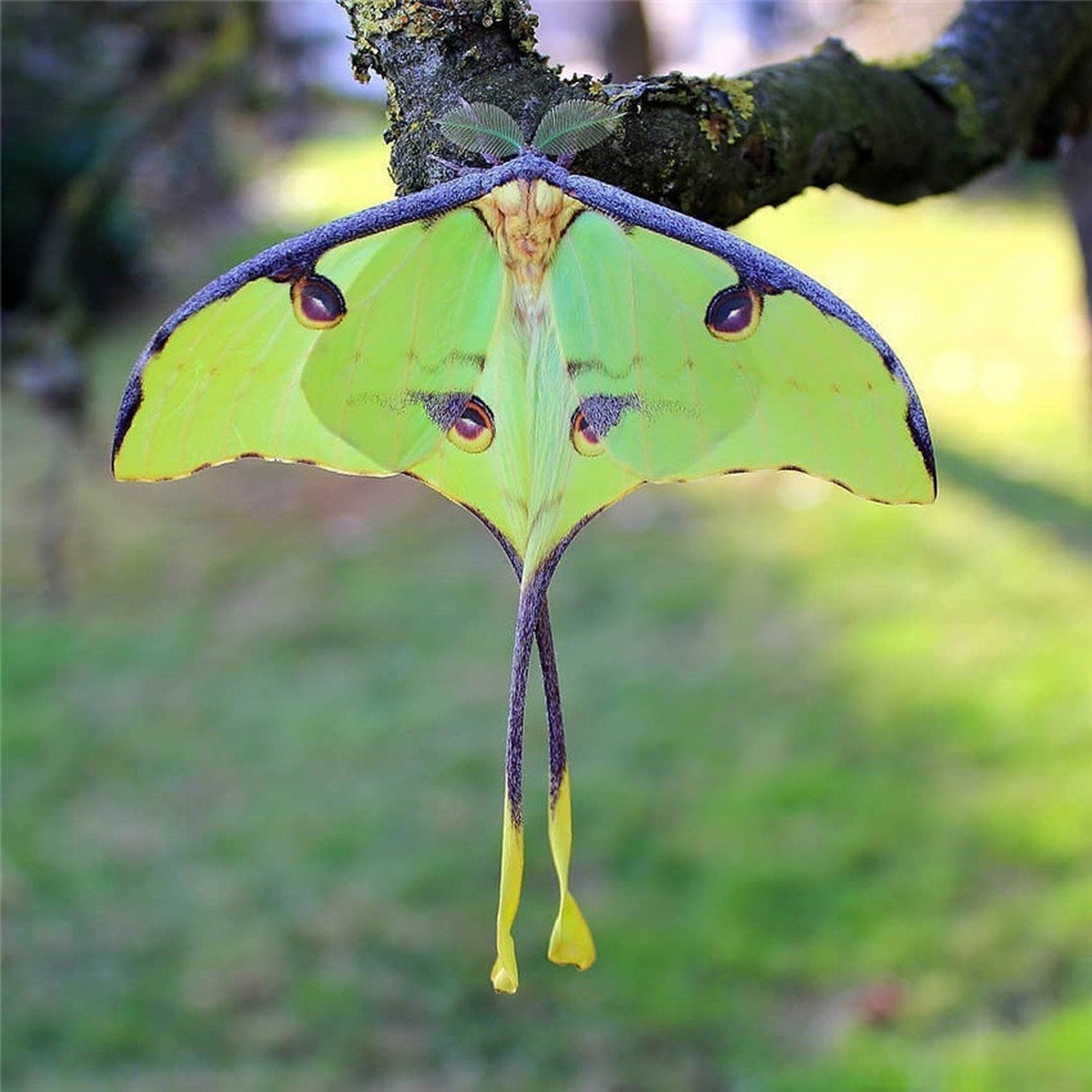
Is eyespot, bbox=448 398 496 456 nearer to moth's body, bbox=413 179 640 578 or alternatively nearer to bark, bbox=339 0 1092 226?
moth's body, bbox=413 179 640 578

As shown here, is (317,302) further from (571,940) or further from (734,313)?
(571,940)

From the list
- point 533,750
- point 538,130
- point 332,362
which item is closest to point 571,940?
point 332,362

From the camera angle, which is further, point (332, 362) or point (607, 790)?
point (607, 790)

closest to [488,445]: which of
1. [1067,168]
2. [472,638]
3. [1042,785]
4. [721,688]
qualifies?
[1067,168]

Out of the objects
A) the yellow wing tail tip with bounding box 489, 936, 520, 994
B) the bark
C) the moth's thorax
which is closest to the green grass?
the bark

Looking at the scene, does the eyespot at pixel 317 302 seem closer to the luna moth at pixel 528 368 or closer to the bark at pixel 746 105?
the luna moth at pixel 528 368

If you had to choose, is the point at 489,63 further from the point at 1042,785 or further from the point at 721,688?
the point at 721,688
